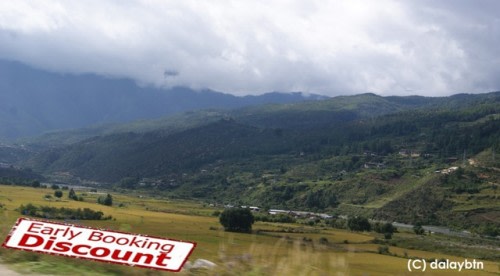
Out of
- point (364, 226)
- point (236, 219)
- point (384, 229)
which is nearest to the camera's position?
point (236, 219)

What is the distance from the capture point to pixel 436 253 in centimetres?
7075

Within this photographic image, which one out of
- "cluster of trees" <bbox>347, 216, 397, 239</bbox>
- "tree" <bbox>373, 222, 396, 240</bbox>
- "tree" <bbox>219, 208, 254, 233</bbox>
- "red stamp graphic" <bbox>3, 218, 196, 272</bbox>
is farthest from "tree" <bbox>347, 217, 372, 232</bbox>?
"red stamp graphic" <bbox>3, 218, 196, 272</bbox>

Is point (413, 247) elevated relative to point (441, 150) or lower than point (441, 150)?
lower

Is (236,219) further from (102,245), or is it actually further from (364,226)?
(102,245)

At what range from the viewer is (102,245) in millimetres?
9688

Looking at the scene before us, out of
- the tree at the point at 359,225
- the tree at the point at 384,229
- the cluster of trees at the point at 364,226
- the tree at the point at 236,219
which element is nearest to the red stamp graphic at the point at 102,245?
the tree at the point at 236,219

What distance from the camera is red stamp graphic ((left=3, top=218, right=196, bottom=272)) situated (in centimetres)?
959

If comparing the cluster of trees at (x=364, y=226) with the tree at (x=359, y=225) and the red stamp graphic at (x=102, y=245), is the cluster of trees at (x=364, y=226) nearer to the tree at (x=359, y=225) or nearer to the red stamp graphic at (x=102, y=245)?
the tree at (x=359, y=225)

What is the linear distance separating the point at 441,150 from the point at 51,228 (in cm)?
19729

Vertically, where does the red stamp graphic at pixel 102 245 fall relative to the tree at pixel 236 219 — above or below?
above

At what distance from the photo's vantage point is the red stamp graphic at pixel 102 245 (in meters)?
9.59

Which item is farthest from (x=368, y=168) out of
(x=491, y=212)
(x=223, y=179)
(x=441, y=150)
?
(x=491, y=212)

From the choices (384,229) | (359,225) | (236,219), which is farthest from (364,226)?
(236,219)

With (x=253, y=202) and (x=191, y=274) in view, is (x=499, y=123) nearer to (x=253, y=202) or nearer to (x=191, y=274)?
(x=253, y=202)
